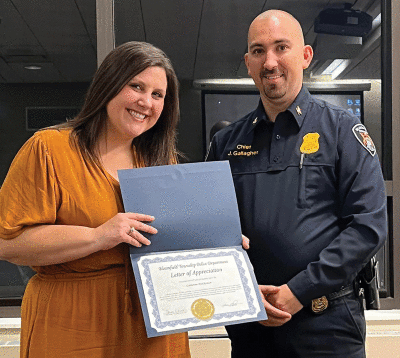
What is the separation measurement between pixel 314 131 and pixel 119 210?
630 millimetres

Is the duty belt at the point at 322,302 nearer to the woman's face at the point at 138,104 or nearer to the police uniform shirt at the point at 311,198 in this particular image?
the police uniform shirt at the point at 311,198

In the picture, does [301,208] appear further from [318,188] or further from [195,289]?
[195,289]

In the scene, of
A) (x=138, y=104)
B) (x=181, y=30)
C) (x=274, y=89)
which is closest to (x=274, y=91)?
(x=274, y=89)

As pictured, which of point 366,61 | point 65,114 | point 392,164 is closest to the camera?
point 392,164

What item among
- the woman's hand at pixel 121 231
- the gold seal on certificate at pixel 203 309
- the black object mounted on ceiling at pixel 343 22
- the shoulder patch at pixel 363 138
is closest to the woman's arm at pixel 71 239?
the woman's hand at pixel 121 231

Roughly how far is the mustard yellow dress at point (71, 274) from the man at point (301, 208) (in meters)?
0.39

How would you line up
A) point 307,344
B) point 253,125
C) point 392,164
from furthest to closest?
1. point 392,164
2. point 253,125
3. point 307,344

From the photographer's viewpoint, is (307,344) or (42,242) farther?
(307,344)

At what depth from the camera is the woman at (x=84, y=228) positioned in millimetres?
1159

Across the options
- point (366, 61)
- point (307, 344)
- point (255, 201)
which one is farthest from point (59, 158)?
point (366, 61)

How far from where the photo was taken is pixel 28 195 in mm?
1166

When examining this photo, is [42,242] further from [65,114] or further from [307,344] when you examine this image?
[65,114]

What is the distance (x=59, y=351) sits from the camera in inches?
46.0

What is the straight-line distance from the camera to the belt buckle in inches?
53.0
